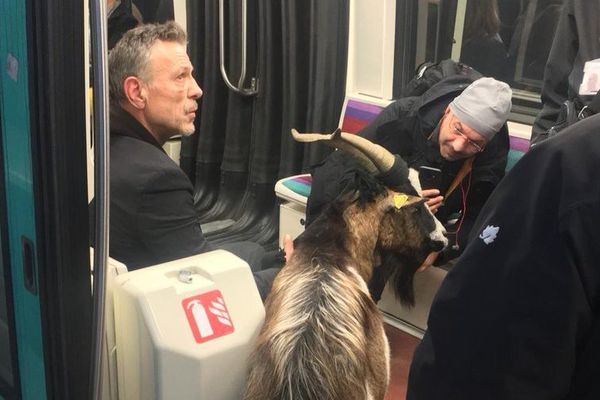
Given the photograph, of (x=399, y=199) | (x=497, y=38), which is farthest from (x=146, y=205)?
(x=497, y=38)

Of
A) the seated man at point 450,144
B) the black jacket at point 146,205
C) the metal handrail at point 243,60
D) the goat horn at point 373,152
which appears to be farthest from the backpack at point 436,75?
the black jacket at point 146,205

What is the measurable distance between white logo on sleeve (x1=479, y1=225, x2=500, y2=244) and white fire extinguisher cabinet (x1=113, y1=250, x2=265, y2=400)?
770 millimetres

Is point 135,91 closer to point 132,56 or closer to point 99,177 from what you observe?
point 132,56

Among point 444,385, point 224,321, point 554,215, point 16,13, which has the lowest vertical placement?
point 224,321

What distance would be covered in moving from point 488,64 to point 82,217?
3.20 metres

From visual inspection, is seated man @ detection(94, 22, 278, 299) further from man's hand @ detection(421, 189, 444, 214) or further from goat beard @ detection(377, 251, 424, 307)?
man's hand @ detection(421, 189, 444, 214)

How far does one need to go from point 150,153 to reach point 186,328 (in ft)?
2.52

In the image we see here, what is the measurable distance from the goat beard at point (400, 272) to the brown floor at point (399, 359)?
0.32m

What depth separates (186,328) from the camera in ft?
5.25

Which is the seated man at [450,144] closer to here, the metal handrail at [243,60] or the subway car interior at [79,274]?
the subway car interior at [79,274]

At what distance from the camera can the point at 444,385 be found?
45.4 inches

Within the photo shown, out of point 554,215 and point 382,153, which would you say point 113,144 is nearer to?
point 382,153

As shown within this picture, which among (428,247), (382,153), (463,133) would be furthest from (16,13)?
(463,133)

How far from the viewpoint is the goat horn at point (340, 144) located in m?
2.34
